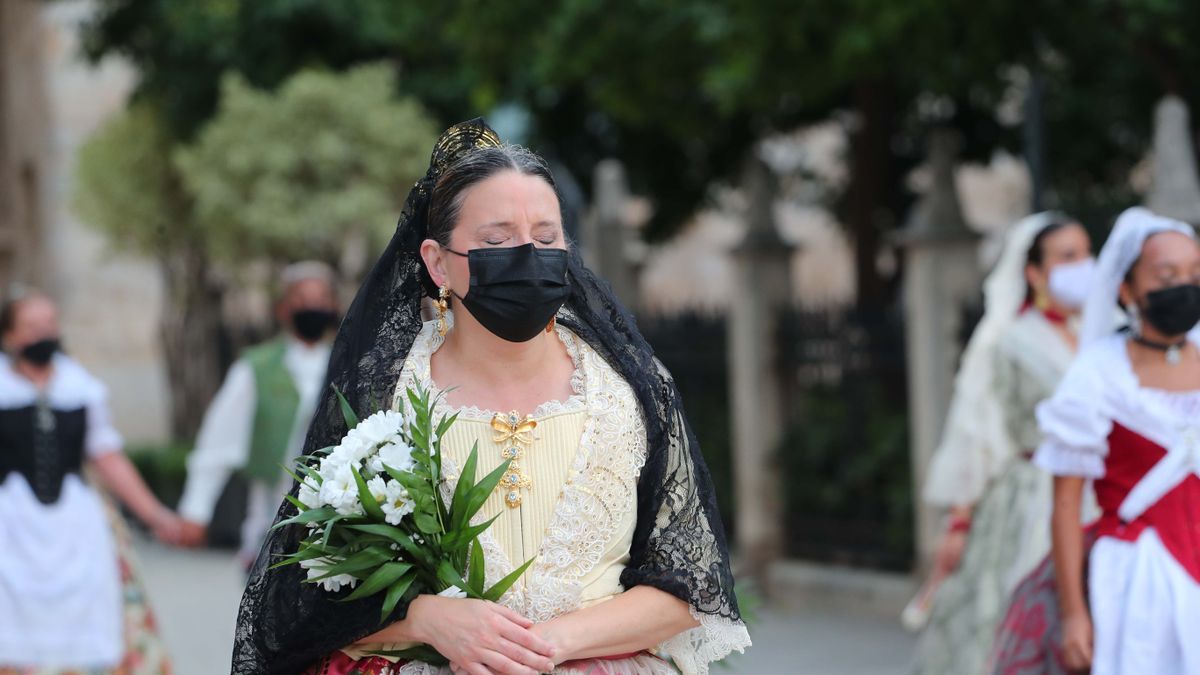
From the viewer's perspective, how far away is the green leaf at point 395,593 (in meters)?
3.14

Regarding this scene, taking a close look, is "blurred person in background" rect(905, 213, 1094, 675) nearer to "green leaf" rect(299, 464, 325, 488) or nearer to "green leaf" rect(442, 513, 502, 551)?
"green leaf" rect(442, 513, 502, 551)

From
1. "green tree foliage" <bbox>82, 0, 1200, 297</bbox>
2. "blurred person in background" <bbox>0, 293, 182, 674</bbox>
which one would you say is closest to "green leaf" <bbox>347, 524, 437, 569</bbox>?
"blurred person in background" <bbox>0, 293, 182, 674</bbox>

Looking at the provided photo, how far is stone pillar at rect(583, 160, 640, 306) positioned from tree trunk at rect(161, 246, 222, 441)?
5.98m

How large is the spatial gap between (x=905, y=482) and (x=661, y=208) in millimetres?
5107

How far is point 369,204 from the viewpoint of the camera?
57.9 ft

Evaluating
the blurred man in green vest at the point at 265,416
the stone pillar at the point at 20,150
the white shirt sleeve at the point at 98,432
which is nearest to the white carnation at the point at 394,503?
the blurred man in green vest at the point at 265,416

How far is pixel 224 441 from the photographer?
7699mm

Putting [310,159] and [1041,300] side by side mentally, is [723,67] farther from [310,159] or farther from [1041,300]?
[310,159]

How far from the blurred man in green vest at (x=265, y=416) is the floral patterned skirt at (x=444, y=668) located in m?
4.18

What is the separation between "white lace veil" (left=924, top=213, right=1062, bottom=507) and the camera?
670cm

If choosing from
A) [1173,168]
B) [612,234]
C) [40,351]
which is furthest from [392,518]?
[612,234]

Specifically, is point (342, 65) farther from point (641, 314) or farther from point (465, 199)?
point (465, 199)

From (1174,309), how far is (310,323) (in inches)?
164

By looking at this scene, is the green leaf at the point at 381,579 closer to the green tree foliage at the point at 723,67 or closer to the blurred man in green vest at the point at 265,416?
the blurred man in green vest at the point at 265,416
